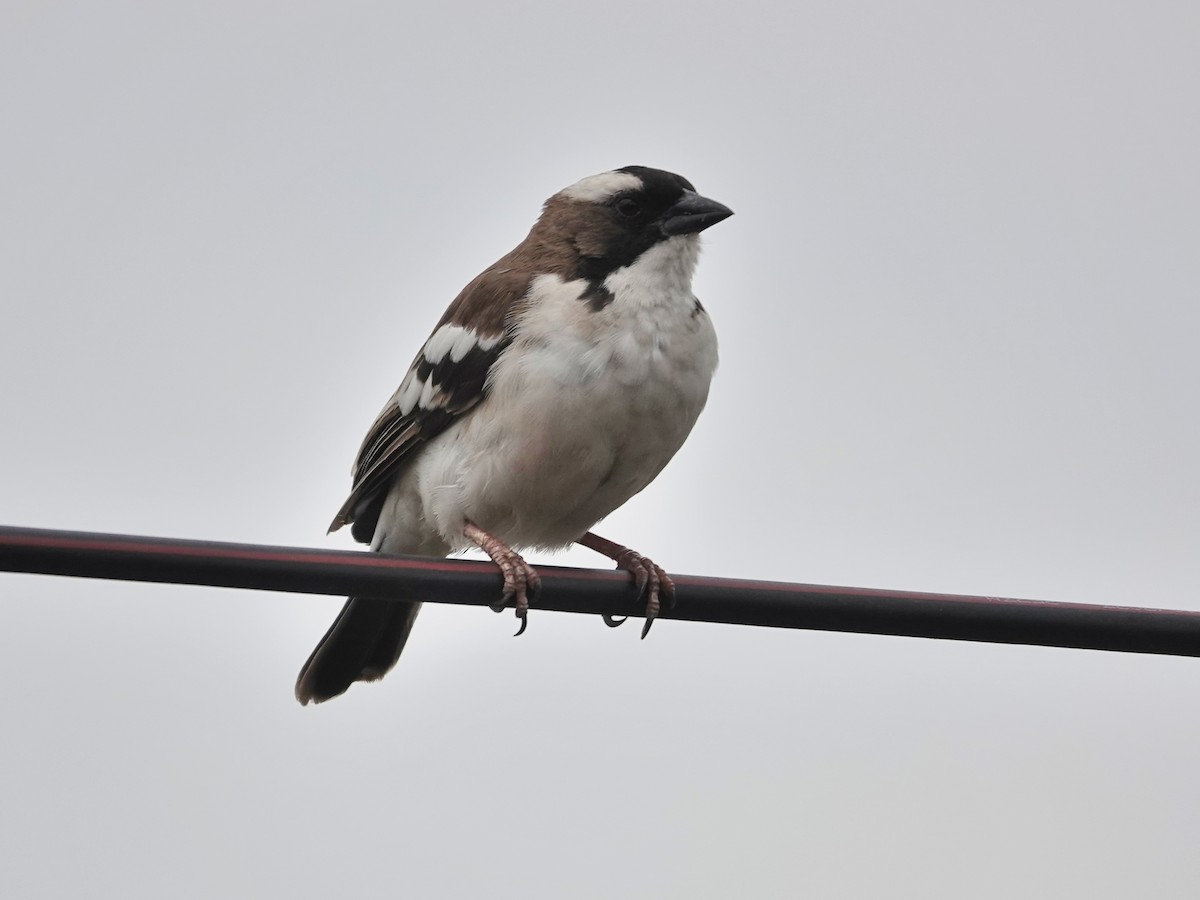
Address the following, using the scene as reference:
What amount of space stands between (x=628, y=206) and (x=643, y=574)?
1.58 metres

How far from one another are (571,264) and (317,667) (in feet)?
7.16

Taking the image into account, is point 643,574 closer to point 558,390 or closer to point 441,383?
point 558,390

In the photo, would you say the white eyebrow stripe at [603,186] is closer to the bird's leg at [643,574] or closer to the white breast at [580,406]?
the white breast at [580,406]

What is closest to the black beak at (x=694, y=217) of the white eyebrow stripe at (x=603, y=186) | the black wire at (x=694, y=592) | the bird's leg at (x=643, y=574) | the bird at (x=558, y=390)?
the bird at (x=558, y=390)

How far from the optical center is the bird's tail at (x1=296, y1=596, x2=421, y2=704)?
6.60 meters

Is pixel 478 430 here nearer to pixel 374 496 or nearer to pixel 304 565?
pixel 374 496

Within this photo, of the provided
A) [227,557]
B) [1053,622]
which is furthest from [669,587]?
[227,557]

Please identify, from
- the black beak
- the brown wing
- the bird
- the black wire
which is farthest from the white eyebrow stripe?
the black wire

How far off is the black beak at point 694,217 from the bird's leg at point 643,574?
125 cm

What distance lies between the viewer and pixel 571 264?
5828 mm

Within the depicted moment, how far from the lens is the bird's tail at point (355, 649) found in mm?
6598

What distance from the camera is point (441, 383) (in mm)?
5836

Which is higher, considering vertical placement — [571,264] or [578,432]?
[571,264]

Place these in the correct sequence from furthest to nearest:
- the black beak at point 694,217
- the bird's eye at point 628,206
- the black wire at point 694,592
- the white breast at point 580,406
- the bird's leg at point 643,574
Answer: the bird's eye at point 628,206 → the black beak at point 694,217 → the white breast at point 580,406 → the bird's leg at point 643,574 → the black wire at point 694,592
